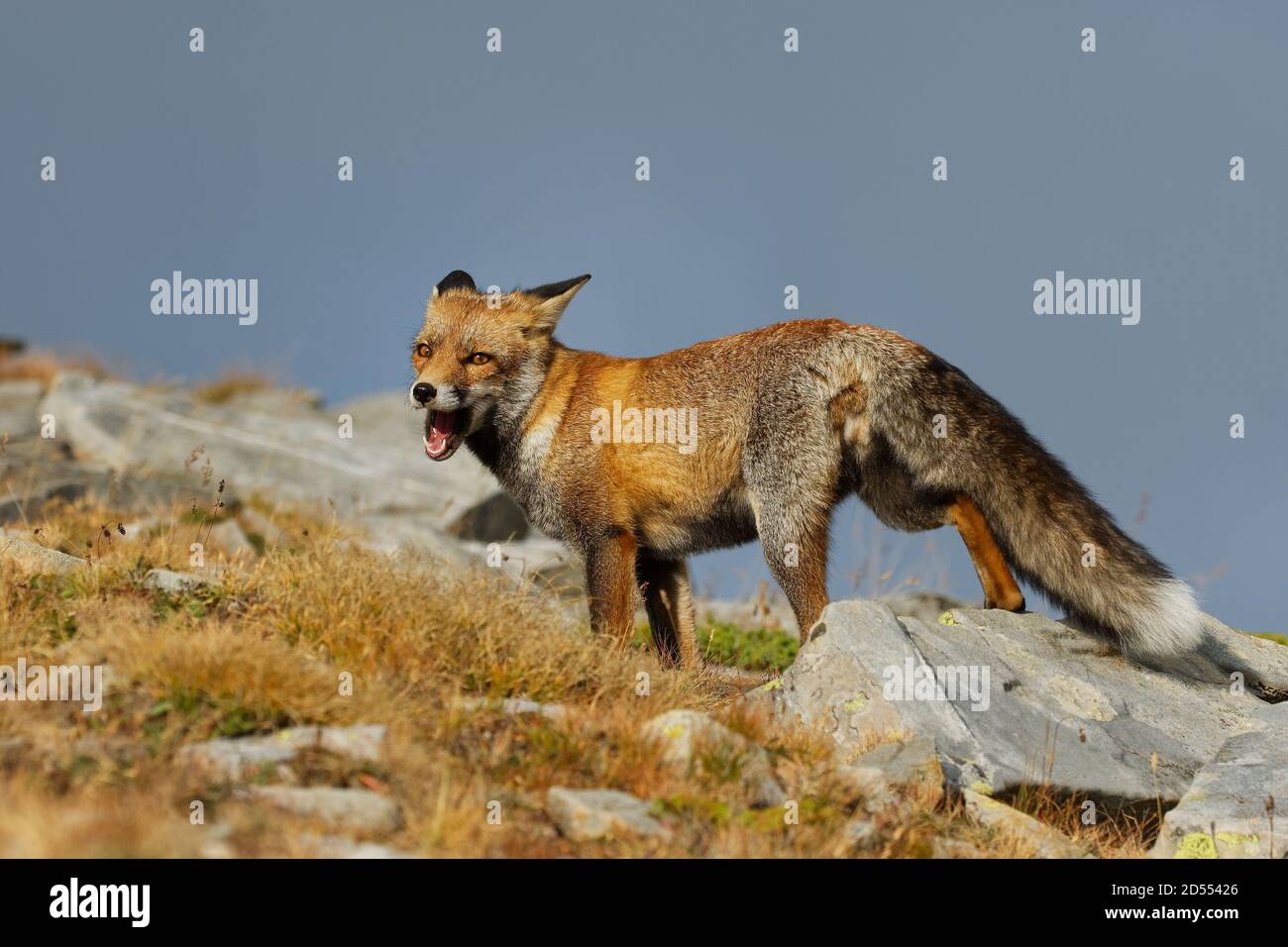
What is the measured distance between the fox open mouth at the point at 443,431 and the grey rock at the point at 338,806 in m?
4.67

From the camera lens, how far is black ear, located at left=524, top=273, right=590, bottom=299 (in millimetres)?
10773

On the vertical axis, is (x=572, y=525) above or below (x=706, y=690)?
above

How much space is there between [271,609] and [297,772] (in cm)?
248

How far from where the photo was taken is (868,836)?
670 centimetres

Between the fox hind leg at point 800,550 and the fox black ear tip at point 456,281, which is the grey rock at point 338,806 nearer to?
the fox hind leg at point 800,550

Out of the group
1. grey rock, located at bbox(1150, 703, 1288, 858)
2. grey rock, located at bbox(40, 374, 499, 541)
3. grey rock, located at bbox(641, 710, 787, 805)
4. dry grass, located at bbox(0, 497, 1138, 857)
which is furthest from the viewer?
grey rock, located at bbox(40, 374, 499, 541)

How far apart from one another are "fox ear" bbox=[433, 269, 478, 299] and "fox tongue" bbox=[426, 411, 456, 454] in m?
1.41

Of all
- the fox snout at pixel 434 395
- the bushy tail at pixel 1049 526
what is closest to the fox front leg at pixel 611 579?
the fox snout at pixel 434 395

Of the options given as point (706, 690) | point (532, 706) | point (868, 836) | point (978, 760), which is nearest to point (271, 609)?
point (532, 706)

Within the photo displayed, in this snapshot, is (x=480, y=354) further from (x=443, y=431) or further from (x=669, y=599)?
(x=669, y=599)

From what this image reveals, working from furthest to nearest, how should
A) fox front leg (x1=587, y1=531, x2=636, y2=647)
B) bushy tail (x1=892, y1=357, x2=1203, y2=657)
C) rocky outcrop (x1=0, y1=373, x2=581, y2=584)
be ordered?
rocky outcrop (x1=0, y1=373, x2=581, y2=584)
fox front leg (x1=587, y1=531, x2=636, y2=647)
bushy tail (x1=892, y1=357, x2=1203, y2=657)

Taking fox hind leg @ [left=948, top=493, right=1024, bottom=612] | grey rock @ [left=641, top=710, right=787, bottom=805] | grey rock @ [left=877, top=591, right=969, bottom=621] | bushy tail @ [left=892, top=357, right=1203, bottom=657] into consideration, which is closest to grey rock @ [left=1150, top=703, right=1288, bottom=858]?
bushy tail @ [left=892, top=357, right=1203, bottom=657]

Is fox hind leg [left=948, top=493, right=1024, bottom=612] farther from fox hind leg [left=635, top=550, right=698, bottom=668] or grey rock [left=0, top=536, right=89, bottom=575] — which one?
grey rock [left=0, top=536, right=89, bottom=575]
